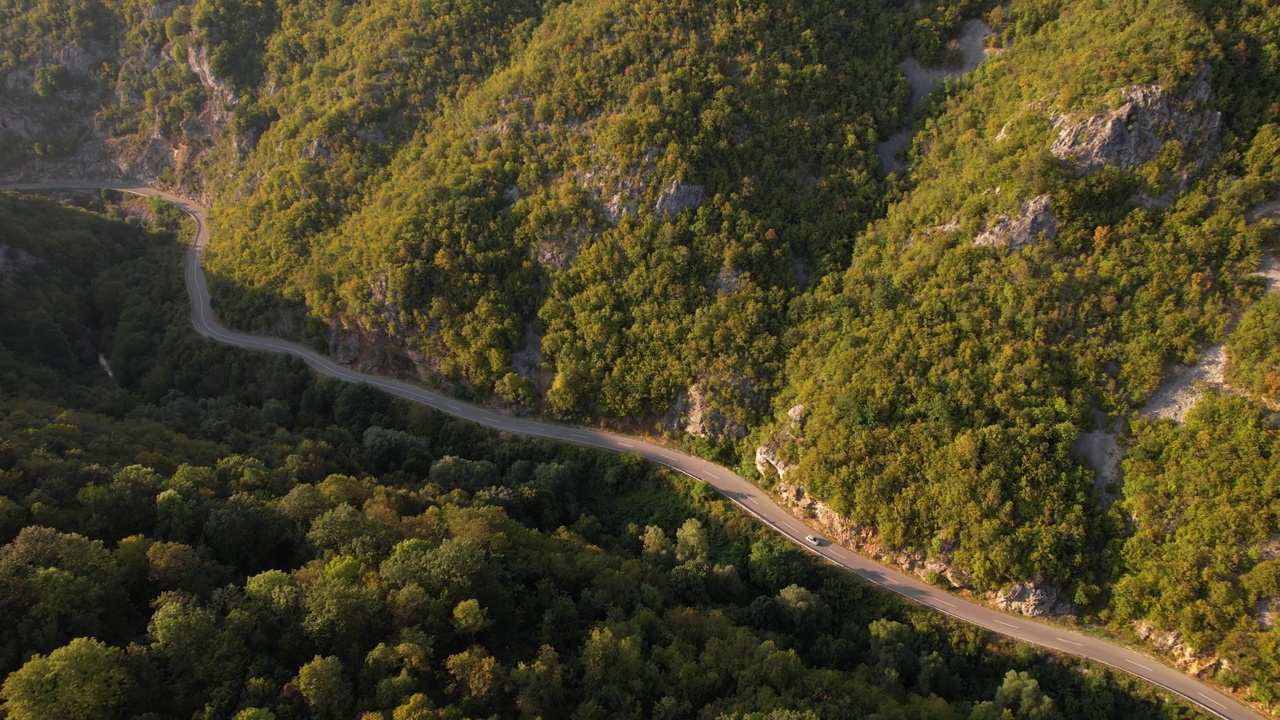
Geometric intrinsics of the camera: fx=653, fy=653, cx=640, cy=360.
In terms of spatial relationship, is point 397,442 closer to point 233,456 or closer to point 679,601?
point 233,456

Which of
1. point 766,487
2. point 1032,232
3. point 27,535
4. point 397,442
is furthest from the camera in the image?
point 397,442

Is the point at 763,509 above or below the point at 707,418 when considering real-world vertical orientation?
below

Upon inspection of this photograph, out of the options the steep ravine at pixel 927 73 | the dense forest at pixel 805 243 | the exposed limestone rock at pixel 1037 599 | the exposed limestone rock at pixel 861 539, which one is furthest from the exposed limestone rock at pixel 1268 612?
the steep ravine at pixel 927 73

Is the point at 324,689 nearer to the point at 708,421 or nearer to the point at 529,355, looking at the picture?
the point at 708,421

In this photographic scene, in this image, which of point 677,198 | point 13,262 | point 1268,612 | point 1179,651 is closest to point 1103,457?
point 1268,612

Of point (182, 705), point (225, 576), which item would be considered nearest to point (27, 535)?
point (225, 576)

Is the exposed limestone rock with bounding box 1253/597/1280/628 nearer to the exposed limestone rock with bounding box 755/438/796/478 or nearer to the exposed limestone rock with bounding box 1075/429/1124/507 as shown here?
the exposed limestone rock with bounding box 1075/429/1124/507

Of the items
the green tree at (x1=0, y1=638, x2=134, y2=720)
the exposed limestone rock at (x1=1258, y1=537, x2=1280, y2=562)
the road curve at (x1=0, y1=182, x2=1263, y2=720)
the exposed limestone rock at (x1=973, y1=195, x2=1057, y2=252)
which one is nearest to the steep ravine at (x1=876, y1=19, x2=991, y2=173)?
the exposed limestone rock at (x1=973, y1=195, x2=1057, y2=252)
